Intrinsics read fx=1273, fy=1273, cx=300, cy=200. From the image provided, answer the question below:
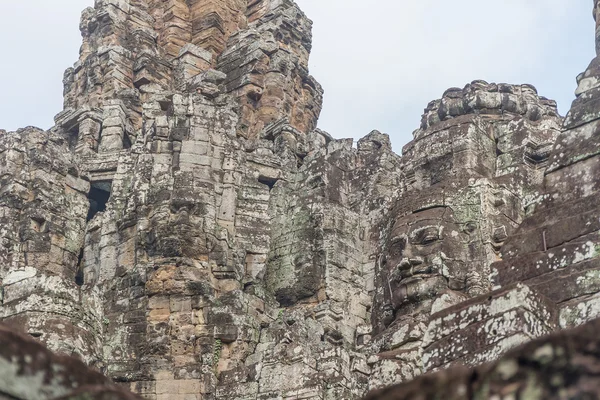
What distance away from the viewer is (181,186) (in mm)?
30438

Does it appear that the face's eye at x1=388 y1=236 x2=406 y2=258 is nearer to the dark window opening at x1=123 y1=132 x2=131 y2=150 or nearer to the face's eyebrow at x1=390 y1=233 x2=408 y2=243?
the face's eyebrow at x1=390 y1=233 x2=408 y2=243

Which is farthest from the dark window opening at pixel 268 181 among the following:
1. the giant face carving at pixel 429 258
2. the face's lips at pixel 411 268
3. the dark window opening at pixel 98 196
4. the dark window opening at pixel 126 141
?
the face's lips at pixel 411 268

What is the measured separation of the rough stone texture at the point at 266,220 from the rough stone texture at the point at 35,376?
4.46 m

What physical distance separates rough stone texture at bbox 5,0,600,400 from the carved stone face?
0.04 meters

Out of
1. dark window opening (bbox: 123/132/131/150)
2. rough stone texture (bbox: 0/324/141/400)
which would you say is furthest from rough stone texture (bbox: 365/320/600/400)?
dark window opening (bbox: 123/132/131/150)

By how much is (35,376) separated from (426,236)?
14978 millimetres

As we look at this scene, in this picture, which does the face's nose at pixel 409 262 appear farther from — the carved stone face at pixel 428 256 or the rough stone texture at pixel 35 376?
the rough stone texture at pixel 35 376

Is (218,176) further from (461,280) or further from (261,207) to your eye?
(461,280)

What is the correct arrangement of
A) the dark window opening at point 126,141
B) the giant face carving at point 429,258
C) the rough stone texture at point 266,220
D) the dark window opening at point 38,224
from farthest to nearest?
1. the dark window opening at point 126,141
2. the dark window opening at point 38,224
3. the giant face carving at point 429,258
4. the rough stone texture at point 266,220

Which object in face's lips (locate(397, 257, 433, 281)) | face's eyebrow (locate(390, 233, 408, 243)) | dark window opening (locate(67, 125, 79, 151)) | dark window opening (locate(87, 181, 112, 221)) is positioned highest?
dark window opening (locate(67, 125, 79, 151))

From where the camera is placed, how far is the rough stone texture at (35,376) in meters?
4.62

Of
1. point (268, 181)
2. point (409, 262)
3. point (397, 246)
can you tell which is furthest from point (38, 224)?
point (409, 262)

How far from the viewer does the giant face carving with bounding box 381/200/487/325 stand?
61.4 ft

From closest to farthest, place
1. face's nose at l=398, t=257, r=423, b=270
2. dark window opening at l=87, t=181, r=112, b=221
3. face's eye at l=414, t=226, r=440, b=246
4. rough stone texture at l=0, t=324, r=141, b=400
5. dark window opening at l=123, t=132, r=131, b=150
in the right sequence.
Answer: rough stone texture at l=0, t=324, r=141, b=400
face's nose at l=398, t=257, r=423, b=270
face's eye at l=414, t=226, r=440, b=246
dark window opening at l=87, t=181, r=112, b=221
dark window opening at l=123, t=132, r=131, b=150
